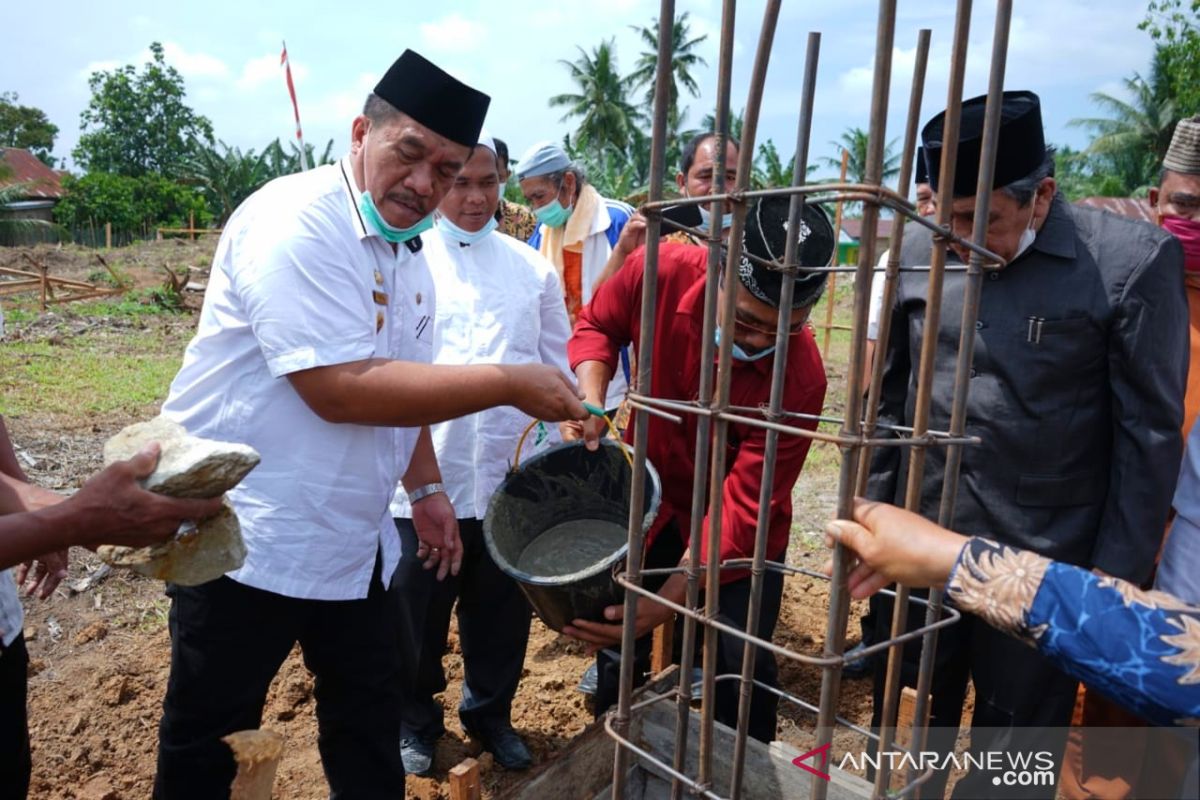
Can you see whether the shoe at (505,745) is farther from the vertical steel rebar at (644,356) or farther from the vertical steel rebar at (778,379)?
the vertical steel rebar at (778,379)

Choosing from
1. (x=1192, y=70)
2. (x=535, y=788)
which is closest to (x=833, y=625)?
(x=535, y=788)

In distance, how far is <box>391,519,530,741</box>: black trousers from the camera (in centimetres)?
304

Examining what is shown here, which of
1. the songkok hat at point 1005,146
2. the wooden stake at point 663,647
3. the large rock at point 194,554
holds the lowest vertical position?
the wooden stake at point 663,647

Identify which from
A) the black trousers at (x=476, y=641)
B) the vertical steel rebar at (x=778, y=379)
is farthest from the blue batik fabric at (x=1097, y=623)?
the black trousers at (x=476, y=641)

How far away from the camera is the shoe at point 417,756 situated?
117 inches

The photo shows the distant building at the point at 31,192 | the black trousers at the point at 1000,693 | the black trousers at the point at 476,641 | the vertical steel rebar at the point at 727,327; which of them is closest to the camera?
the vertical steel rebar at the point at 727,327

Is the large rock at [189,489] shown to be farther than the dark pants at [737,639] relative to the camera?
No

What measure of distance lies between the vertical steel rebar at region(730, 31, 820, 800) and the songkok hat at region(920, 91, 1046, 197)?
61 cm

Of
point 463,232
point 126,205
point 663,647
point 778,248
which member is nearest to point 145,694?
point 663,647

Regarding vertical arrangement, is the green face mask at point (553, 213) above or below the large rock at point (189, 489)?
above

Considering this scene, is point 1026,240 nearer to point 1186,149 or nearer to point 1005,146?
point 1005,146

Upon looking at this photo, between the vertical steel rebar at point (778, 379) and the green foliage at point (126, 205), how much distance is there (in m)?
34.0

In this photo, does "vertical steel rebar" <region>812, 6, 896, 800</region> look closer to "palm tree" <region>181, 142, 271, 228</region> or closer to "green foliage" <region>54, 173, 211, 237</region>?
"palm tree" <region>181, 142, 271, 228</region>

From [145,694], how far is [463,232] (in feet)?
6.91
